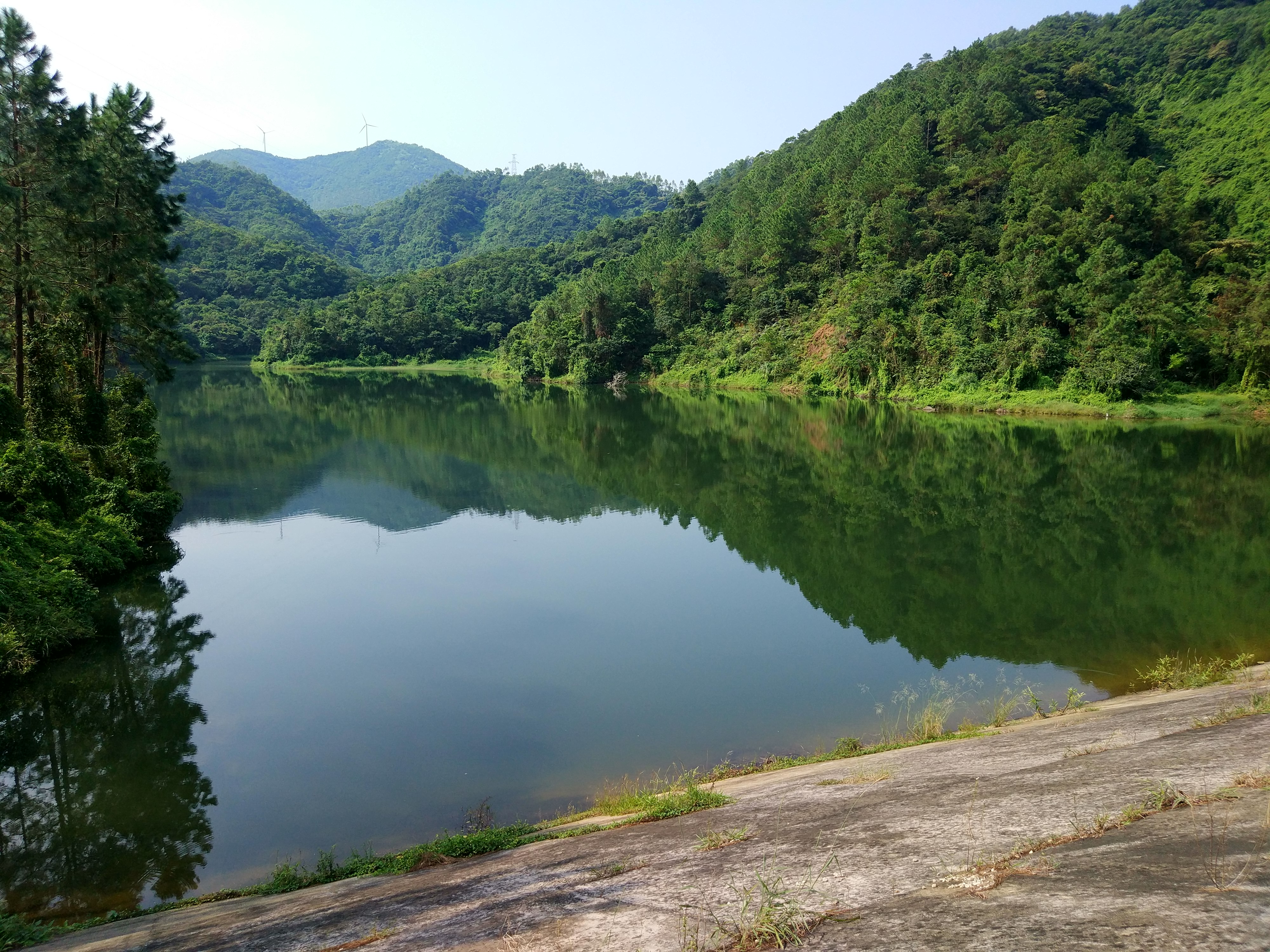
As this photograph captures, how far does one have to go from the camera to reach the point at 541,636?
1409 cm

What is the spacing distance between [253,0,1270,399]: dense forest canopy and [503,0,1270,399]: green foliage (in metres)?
0.20

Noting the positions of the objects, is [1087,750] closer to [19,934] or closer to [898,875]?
[898,875]

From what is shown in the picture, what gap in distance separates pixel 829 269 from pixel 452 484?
4912 centimetres

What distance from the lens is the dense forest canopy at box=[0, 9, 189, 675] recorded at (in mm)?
13812

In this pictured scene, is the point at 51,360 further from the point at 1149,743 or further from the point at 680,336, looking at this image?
the point at 680,336

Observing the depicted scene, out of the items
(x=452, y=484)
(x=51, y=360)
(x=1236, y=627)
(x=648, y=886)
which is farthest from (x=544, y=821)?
(x=452, y=484)

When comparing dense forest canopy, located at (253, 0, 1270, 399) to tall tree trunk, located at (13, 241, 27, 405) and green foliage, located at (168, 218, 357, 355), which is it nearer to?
green foliage, located at (168, 218, 357, 355)

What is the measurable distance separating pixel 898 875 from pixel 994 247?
59.6 meters

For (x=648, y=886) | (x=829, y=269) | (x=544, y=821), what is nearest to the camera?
(x=648, y=886)

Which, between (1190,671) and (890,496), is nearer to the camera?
(1190,671)

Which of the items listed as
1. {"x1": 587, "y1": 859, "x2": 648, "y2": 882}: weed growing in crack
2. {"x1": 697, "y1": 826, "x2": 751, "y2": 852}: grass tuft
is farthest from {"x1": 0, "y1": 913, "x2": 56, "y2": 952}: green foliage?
{"x1": 697, "y1": 826, "x2": 751, "y2": 852}: grass tuft

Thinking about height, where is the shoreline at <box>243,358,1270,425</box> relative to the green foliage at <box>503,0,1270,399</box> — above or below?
below

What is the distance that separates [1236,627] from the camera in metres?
12.9

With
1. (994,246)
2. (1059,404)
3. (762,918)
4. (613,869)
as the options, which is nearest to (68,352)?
(613,869)
